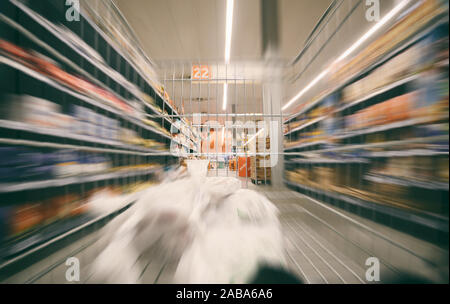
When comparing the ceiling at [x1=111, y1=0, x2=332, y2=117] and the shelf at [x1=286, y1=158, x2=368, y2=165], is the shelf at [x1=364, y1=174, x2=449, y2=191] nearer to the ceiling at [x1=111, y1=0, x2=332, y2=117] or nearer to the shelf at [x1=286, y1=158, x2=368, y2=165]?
the shelf at [x1=286, y1=158, x2=368, y2=165]

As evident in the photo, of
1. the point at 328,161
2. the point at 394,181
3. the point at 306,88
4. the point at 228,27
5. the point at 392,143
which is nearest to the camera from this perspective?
the point at 392,143

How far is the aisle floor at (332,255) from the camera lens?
40 centimetres

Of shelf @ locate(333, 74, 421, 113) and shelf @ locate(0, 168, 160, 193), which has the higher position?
shelf @ locate(333, 74, 421, 113)

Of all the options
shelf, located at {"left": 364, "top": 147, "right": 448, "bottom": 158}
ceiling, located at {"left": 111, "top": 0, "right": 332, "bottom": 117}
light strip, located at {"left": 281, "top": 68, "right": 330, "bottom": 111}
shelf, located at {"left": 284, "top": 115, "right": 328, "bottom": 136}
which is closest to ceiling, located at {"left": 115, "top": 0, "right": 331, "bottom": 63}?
ceiling, located at {"left": 111, "top": 0, "right": 332, "bottom": 117}

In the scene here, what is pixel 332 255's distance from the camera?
1.61 feet

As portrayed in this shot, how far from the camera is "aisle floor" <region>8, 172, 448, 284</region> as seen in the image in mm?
403

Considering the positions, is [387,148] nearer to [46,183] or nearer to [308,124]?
[308,124]

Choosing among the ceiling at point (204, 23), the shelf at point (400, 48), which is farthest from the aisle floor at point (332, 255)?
the ceiling at point (204, 23)

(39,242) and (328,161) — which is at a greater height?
(328,161)

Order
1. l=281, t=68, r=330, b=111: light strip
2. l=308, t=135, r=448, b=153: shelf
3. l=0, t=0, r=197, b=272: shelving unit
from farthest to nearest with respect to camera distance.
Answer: l=281, t=68, r=330, b=111: light strip, l=0, t=0, r=197, b=272: shelving unit, l=308, t=135, r=448, b=153: shelf

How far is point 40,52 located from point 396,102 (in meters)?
1.57

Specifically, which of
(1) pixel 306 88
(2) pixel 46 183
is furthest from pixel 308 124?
(2) pixel 46 183

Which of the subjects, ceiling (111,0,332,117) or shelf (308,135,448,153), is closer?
shelf (308,135,448,153)

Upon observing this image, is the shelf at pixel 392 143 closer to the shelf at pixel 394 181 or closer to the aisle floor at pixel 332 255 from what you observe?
the shelf at pixel 394 181
